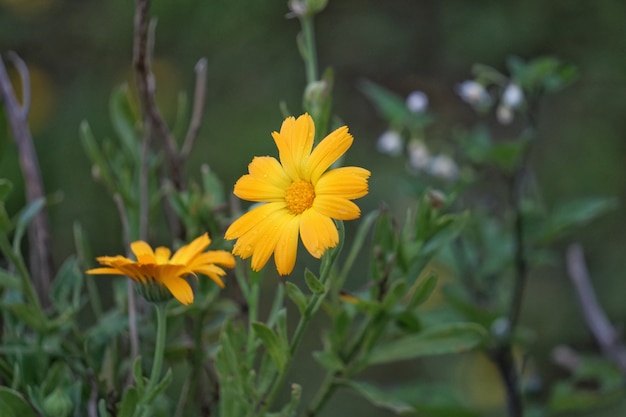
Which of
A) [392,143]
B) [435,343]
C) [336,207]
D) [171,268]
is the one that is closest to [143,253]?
[171,268]

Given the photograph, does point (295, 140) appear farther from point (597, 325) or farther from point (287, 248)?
point (597, 325)

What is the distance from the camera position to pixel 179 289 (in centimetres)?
48

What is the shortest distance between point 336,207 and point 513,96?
43cm

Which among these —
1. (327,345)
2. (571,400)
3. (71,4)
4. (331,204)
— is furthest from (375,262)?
(71,4)

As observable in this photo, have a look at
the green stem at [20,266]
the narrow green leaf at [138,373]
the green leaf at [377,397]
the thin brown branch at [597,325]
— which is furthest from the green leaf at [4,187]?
the thin brown branch at [597,325]

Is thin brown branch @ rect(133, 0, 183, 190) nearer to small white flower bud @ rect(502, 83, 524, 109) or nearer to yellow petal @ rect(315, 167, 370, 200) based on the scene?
yellow petal @ rect(315, 167, 370, 200)

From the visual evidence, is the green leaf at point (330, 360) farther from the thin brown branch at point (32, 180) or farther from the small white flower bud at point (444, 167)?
the small white flower bud at point (444, 167)

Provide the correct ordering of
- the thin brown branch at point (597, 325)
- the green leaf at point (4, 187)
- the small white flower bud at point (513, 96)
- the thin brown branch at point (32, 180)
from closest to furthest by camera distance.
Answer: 1. the green leaf at point (4, 187)
2. the thin brown branch at point (32, 180)
3. the small white flower bud at point (513, 96)
4. the thin brown branch at point (597, 325)

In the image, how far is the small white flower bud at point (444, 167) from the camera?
89 centimetres

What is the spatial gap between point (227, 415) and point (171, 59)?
3.94 ft

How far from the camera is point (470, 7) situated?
1.70m

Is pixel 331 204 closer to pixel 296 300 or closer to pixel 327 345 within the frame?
pixel 296 300

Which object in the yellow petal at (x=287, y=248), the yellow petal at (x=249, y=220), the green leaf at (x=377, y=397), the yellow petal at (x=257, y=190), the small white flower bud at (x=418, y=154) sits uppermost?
the yellow petal at (x=257, y=190)

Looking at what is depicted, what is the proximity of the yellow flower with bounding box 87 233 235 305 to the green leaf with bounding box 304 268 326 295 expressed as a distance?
0.05 meters
